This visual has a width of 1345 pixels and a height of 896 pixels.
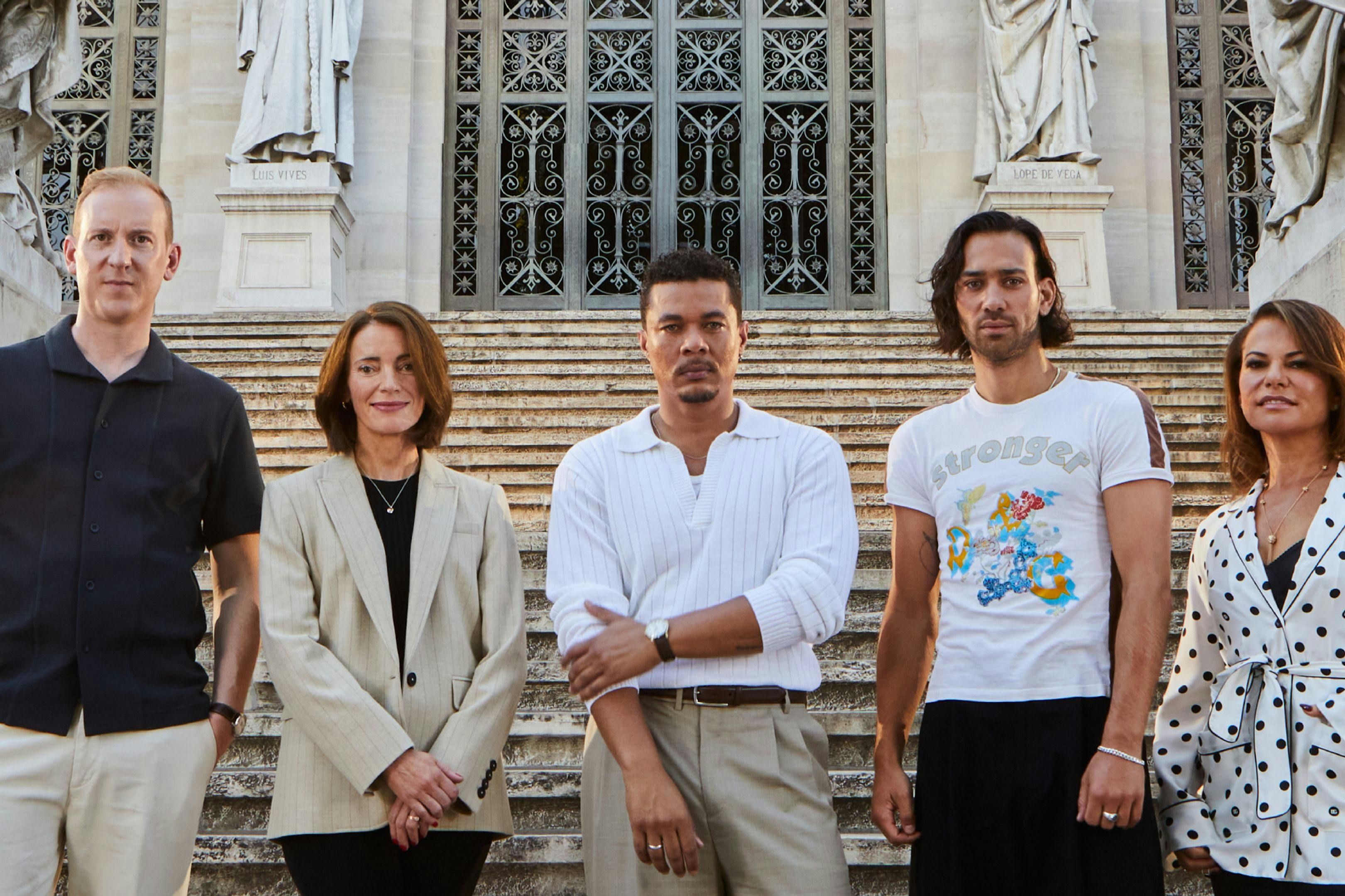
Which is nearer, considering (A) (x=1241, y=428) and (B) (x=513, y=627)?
(B) (x=513, y=627)

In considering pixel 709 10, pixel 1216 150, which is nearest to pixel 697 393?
pixel 709 10

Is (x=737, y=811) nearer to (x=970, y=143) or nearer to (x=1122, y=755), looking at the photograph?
(x=1122, y=755)

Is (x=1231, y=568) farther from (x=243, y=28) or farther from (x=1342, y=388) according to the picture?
(x=243, y=28)

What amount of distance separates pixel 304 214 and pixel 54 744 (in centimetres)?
926

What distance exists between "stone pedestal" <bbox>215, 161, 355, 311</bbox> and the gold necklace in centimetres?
925

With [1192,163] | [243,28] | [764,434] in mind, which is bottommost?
[764,434]

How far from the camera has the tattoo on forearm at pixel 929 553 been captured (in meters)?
3.23

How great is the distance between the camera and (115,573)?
2971 millimetres

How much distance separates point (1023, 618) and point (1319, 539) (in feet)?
2.22

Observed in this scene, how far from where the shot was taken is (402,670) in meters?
3.06

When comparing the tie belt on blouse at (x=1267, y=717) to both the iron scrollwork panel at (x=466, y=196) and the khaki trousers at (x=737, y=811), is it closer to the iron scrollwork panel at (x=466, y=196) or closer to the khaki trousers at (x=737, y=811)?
the khaki trousers at (x=737, y=811)

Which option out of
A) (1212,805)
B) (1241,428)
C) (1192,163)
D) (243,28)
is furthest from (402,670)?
(1192,163)

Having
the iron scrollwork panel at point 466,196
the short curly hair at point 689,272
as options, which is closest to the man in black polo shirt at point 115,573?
the short curly hair at point 689,272

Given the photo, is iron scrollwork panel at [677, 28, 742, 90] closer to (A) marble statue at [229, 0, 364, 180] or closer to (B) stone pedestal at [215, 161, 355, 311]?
(A) marble statue at [229, 0, 364, 180]
